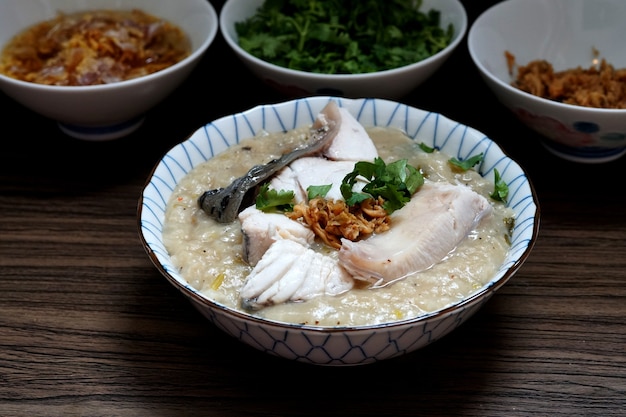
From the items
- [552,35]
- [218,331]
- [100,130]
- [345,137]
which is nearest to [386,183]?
[345,137]

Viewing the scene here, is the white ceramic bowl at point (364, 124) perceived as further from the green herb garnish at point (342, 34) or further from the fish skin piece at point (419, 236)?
the green herb garnish at point (342, 34)

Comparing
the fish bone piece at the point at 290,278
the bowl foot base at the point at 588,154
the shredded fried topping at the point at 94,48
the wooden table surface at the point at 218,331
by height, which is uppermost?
the fish bone piece at the point at 290,278

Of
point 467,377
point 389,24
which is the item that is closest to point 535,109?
point 389,24

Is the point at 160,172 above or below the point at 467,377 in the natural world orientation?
above

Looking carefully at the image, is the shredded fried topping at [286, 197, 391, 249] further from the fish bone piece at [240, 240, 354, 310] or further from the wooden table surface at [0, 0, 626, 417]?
the wooden table surface at [0, 0, 626, 417]

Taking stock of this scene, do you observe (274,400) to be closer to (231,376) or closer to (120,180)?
(231,376)

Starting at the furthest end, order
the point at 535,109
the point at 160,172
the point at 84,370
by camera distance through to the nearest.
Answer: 1. the point at 535,109
2. the point at 160,172
3. the point at 84,370

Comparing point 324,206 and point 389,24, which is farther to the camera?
point 389,24

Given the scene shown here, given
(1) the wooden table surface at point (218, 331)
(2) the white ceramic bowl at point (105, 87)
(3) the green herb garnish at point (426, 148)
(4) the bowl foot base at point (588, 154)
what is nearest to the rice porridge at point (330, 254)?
(3) the green herb garnish at point (426, 148)
